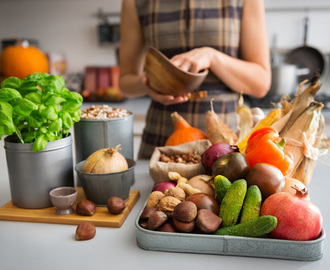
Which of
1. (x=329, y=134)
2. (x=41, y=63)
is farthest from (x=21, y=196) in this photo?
(x=41, y=63)

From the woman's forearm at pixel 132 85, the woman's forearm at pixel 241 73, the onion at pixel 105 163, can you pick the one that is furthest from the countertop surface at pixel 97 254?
the woman's forearm at pixel 132 85

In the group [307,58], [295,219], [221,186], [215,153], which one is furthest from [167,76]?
[307,58]

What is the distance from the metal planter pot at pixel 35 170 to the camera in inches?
26.2

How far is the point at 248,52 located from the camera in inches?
48.5

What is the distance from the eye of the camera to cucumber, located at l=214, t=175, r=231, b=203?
57cm

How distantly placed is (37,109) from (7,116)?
0.17 feet

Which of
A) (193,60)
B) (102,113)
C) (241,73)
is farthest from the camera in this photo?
(241,73)

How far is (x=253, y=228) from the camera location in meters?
0.51

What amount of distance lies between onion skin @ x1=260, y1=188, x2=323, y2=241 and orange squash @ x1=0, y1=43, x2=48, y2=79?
7.83ft

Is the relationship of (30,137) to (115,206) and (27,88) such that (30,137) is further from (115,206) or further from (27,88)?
(115,206)

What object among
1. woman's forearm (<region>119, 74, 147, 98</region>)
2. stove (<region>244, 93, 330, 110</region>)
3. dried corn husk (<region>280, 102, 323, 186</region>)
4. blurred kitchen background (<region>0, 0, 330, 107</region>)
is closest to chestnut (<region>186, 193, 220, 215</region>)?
dried corn husk (<region>280, 102, 323, 186</region>)

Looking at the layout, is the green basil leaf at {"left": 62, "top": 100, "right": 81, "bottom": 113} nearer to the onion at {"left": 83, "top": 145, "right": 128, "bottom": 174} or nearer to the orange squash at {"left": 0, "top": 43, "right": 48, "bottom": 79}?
the onion at {"left": 83, "top": 145, "right": 128, "bottom": 174}

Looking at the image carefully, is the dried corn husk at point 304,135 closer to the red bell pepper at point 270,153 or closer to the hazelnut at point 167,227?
the red bell pepper at point 270,153

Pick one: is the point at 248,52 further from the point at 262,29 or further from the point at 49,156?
the point at 49,156
